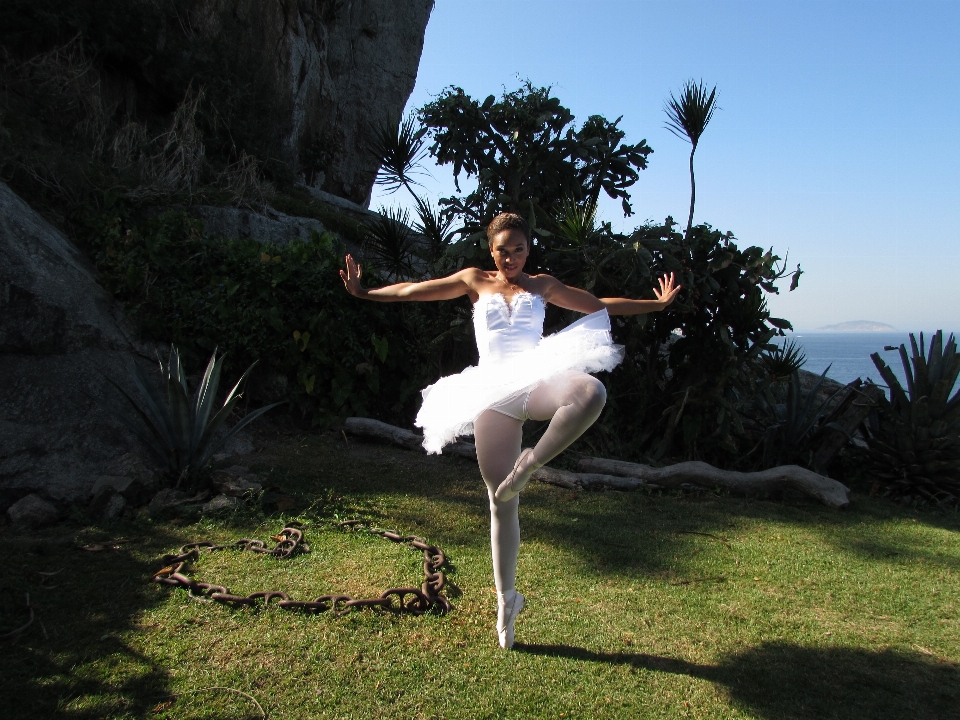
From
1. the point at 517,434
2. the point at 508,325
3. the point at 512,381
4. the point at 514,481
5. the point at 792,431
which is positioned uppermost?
the point at 508,325

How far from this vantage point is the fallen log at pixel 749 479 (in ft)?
19.4

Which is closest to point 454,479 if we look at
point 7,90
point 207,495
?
point 207,495

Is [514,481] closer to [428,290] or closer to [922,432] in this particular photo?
[428,290]

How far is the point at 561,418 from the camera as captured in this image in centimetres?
308

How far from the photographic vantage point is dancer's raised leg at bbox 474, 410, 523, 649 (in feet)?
10.5

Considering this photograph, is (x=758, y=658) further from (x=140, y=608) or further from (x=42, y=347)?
(x=42, y=347)

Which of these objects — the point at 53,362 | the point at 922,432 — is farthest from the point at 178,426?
the point at 922,432

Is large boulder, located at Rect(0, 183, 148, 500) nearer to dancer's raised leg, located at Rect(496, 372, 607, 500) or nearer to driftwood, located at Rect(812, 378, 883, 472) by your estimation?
dancer's raised leg, located at Rect(496, 372, 607, 500)

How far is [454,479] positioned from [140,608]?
124 inches

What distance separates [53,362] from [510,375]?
16.8ft

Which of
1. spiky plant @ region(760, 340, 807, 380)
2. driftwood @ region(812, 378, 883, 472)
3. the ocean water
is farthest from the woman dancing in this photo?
the ocean water

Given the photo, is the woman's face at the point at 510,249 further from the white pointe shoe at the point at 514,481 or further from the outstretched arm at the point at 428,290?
the white pointe shoe at the point at 514,481

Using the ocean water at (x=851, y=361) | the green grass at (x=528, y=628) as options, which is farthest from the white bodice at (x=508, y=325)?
the ocean water at (x=851, y=361)

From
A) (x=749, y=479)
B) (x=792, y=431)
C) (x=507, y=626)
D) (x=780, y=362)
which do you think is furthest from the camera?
(x=792, y=431)
